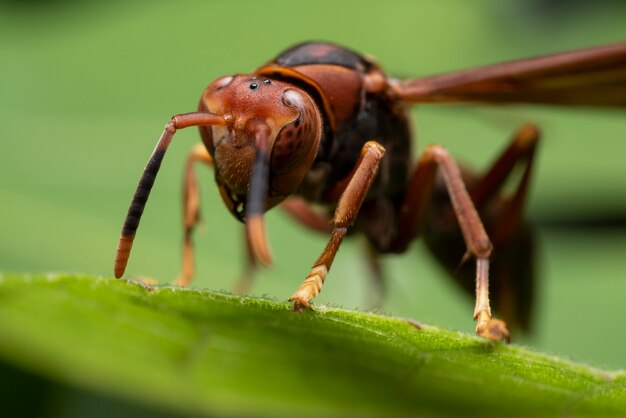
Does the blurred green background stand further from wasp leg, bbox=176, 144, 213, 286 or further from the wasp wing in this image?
the wasp wing

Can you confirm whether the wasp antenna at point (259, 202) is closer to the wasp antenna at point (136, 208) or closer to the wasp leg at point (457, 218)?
the wasp antenna at point (136, 208)

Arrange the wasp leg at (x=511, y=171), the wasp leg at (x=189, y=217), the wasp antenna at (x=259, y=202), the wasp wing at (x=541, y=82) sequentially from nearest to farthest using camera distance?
the wasp antenna at (x=259, y=202) < the wasp wing at (x=541, y=82) < the wasp leg at (x=189, y=217) < the wasp leg at (x=511, y=171)

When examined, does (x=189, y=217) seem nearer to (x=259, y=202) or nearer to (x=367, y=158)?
(x=367, y=158)

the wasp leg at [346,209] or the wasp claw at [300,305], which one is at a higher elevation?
the wasp leg at [346,209]

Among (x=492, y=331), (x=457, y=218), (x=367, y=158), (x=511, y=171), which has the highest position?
(x=367, y=158)

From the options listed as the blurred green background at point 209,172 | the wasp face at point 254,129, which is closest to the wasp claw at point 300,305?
the wasp face at point 254,129

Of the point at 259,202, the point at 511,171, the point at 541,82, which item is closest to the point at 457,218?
the point at 541,82
